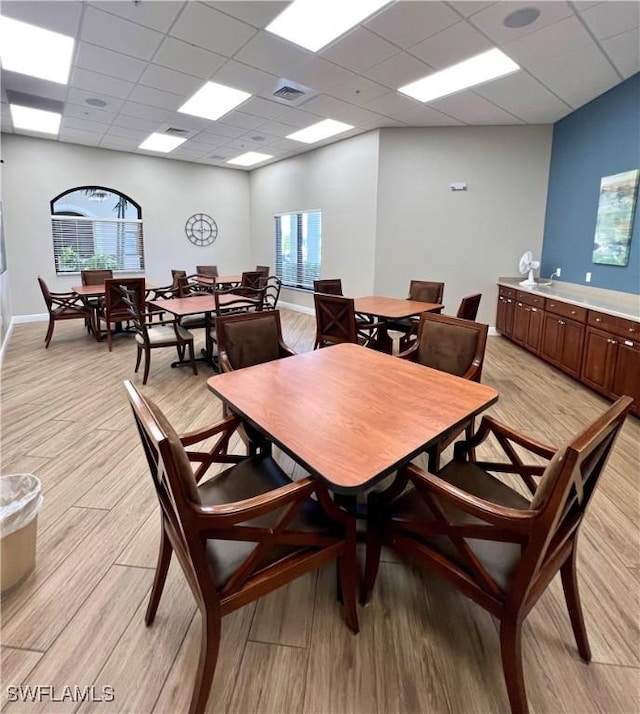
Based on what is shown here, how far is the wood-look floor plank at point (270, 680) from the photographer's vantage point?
121 centimetres

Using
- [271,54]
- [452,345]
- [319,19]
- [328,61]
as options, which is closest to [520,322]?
[452,345]

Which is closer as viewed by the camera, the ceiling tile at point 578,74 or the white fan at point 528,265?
the ceiling tile at point 578,74

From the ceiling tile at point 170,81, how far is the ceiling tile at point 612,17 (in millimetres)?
3586

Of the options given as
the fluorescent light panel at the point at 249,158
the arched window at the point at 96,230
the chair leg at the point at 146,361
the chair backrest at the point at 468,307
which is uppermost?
the fluorescent light panel at the point at 249,158

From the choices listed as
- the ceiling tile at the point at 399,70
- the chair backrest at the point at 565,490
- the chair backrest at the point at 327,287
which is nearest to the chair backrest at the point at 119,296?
the chair backrest at the point at 327,287

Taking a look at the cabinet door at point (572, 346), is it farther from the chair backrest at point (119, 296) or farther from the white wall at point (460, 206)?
the chair backrest at point (119, 296)

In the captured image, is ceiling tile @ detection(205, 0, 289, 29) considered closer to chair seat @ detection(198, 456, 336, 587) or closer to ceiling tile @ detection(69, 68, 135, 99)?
ceiling tile @ detection(69, 68, 135, 99)

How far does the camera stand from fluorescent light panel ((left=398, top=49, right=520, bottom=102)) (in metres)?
3.76

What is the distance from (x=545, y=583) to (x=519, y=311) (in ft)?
15.9

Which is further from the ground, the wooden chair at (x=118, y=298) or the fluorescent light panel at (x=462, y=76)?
the fluorescent light panel at (x=462, y=76)

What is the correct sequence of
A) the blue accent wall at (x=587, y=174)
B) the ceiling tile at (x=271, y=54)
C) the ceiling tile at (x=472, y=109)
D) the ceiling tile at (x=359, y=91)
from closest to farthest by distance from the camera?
the ceiling tile at (x=271, y=54)
the blue accent wall at (x=587, y=174)
the ceiling tile at (x=359, y=91)
the ceiling tile at (x=472, y=109)

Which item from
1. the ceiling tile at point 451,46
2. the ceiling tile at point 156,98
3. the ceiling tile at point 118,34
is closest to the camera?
the ceiling tile at point 118,34

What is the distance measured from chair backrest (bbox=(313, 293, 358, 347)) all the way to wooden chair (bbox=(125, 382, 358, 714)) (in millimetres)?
2326

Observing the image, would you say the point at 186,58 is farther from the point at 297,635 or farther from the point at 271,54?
the point at 297,635
